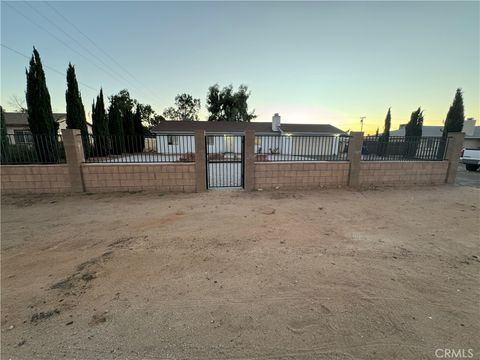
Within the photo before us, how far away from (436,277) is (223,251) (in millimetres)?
2923

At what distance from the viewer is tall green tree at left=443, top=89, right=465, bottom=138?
1669cm

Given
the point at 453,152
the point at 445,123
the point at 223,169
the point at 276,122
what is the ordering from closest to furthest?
the point at 453,152 → the point at 223,169 → the point at 445,123 → the point at 276,122

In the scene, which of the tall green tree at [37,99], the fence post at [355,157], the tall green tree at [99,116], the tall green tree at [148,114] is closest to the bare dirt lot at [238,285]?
the fence post at [355,157]

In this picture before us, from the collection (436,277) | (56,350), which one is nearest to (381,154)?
(436,277)

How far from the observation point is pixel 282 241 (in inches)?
147

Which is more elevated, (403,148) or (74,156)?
(403,148)

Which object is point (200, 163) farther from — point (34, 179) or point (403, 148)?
point (403, 148)

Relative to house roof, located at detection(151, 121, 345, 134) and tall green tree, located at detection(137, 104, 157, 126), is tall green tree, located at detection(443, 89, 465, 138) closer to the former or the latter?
house roof, located at detection(151, 121, 345, 134)

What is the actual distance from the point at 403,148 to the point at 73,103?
17518mm

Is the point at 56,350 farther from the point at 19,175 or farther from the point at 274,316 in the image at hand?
the point at 19,175

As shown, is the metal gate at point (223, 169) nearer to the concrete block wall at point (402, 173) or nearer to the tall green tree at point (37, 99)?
the concrete block wall at point (402, 173)

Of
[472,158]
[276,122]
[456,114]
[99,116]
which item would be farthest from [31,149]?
[456,114]

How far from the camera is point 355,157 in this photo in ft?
24.7

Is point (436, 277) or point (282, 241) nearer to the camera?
point (436, 277)
